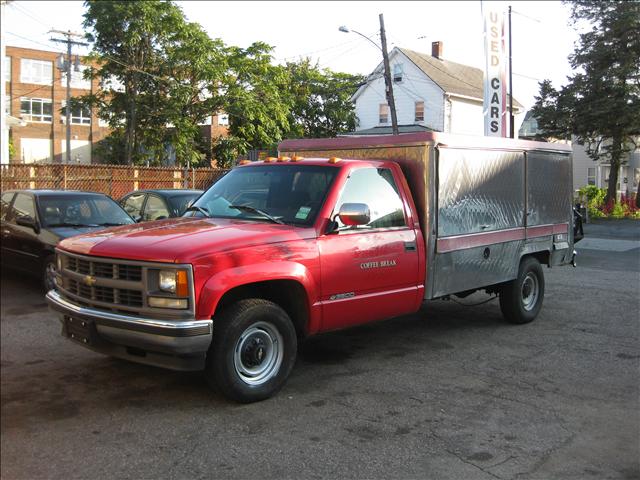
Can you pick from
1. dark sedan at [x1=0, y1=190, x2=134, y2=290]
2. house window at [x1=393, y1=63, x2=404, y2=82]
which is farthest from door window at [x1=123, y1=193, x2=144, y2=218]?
house window at [x1=393, y1=63, x2=404, y2=82]

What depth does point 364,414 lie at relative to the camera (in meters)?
4.57

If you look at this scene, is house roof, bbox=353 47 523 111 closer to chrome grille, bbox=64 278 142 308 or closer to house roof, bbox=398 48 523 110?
house roof, bbox=398 48 523 110

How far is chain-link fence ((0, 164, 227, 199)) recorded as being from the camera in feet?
9.26

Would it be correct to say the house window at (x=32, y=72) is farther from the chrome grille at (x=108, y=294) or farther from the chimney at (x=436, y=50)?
the chimney at (x=436, y=50)

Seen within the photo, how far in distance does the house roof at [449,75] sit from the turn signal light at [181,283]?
128 feet

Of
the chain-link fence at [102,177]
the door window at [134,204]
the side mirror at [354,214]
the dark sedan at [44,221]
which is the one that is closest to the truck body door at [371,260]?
the side mirror at [354,214]

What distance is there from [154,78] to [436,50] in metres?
27.2

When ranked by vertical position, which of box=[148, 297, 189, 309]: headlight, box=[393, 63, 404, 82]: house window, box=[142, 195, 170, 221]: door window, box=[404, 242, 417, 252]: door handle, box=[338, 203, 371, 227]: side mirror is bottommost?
box=[148, 297, 189, 309]: headlight

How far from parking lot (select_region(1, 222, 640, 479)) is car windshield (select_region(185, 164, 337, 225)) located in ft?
4.82

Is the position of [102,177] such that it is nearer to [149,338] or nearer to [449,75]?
[149,338]

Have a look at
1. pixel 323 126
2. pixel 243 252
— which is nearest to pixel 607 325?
pixel 243 252

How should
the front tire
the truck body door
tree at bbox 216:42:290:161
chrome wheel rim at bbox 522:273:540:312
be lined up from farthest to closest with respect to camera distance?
tree at bbox 216:42:290:161 → chrome wheel rim at bbox 522:273:540:312 → the truck body door → the front tire

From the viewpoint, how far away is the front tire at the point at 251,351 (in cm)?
448

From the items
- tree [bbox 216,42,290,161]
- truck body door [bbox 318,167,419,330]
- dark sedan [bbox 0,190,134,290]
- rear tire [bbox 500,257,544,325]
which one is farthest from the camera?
tree [bbox 216,42,290,161]
